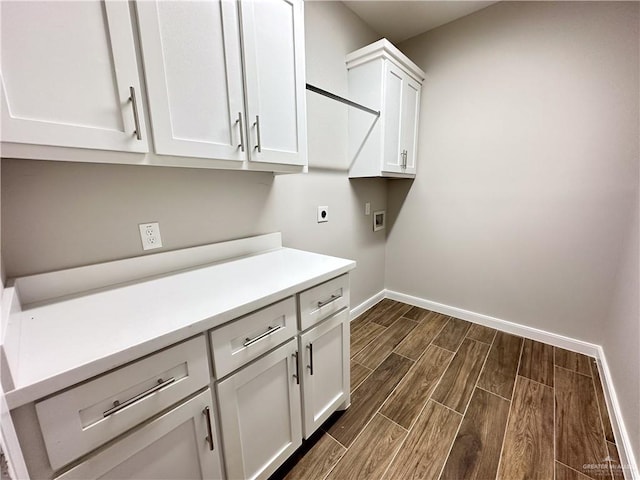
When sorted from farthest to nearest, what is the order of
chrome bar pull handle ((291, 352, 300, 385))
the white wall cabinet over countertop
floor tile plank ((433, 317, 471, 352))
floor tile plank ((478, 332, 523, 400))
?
floor tile plank ((433, 317, 471, 352)) → floor tile plank ((478, 332, 523, 400)) → chrome bar pull handle ((291, 352, 300, 385)) → the white wall cabinet over countertop

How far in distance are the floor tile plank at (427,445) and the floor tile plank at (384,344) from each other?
1.54 feet

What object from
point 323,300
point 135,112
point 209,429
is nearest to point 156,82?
point 135,112

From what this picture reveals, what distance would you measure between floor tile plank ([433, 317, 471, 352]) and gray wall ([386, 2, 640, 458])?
0.17m

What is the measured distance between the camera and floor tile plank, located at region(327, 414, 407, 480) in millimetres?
1157

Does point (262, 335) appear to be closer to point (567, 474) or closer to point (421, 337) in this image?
point (567, 474)

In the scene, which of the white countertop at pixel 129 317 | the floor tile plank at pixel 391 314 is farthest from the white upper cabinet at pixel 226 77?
the floor tile plank at pixel 391 314

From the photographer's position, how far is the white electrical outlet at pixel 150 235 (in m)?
1.12

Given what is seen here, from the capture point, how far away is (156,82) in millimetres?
863

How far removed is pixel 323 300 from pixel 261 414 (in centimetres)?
49

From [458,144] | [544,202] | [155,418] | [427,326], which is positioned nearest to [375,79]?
[458,144]

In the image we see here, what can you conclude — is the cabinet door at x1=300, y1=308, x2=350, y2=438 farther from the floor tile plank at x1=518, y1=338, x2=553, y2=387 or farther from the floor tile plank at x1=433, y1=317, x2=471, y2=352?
the floor tile plank at x1=518, y1=338, x2=553, y2=387

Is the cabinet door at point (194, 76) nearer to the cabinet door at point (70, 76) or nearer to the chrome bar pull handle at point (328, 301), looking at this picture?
the cabinet door at point (70, 76)

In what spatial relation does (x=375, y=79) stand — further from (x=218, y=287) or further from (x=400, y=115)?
(x=218, y=287)

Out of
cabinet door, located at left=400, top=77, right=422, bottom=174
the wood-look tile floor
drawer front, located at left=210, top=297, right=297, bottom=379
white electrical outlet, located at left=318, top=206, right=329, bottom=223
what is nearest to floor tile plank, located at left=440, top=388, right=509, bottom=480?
the wood-look tile floor
